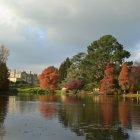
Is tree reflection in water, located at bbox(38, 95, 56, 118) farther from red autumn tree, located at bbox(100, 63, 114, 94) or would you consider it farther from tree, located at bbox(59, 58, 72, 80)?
tree, located at bbox(59, 58, 72, 80)

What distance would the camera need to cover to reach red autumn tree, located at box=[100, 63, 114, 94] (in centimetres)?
10988

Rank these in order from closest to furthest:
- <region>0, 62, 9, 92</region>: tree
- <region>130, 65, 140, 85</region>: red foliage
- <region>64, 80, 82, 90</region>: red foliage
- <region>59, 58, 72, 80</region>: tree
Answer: <region>0, 62, 9, 92</region>: tree, <region>130, 65, 140, 85</region>: red foliage, <region>64, 80, 82, 90</region>: red foliage, <region>59, 58, 72, 80</region>: tree

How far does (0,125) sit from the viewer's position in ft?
93.4

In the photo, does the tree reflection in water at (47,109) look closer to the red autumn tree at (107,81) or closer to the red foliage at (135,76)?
the red autumn tree at (107,81)

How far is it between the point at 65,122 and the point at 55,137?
27.9 ft

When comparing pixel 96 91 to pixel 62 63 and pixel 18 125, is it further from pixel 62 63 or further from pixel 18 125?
pixel 18 125

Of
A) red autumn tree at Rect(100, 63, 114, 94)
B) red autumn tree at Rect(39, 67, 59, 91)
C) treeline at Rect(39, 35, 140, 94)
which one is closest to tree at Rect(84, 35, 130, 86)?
treeline at Rect(39, 35, 140, 94)

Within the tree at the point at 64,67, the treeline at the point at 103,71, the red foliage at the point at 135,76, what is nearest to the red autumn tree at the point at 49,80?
the treeline at the point at 103,71

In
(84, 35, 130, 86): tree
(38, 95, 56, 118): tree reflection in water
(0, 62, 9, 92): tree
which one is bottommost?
(38, 95, 56, 118): tree reflection in water

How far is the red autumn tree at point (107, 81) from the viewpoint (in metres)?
110

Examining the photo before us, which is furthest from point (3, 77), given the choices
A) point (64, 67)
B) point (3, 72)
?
point (64, 67)

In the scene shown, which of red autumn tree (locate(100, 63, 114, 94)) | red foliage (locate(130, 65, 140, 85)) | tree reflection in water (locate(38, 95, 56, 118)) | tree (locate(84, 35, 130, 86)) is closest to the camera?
tree reflection in water (locate(38, 95, 56, 118))

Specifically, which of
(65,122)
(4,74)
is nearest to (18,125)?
(65,122)

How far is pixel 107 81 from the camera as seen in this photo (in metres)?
110
